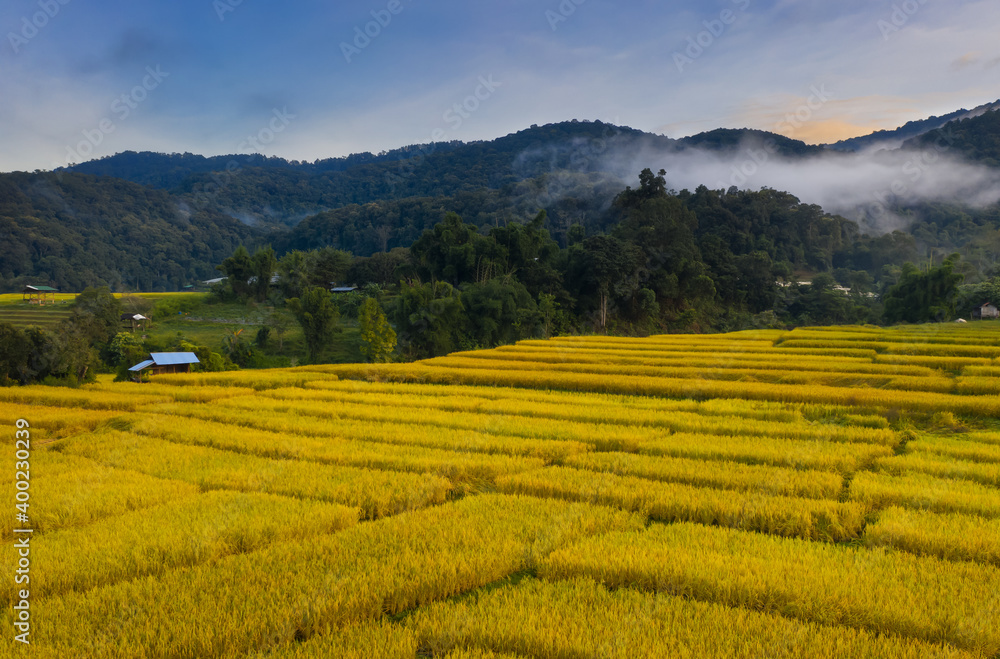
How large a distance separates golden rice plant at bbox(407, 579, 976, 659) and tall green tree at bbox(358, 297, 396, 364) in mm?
35604

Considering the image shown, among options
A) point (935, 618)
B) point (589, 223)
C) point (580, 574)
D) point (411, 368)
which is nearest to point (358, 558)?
point (580, 574)

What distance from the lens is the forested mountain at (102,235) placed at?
289ft

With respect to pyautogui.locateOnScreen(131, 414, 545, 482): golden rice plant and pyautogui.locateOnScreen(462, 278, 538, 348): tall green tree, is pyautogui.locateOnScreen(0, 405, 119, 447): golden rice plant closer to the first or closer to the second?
pyautogui.locateOnScreen(131, 414, 545, 482): golden rice plant

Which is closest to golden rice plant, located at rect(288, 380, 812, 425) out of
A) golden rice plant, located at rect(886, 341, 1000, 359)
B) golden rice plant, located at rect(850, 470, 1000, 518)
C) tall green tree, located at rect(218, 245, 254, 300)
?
golden rice plant, located at rect(850, 470, 1000, 518)

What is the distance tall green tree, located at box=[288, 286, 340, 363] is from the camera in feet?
139

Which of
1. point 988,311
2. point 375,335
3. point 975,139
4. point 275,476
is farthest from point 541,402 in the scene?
point 975,139

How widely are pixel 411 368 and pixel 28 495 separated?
42.9 feet

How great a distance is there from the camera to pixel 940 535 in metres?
5.98

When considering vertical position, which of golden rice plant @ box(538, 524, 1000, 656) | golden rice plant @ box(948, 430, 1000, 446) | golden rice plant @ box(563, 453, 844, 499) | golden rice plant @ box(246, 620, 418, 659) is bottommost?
golden rice plant @ box(948, 430, 1000, 446)

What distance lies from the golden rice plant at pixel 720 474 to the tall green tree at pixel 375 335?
31481 millimetres

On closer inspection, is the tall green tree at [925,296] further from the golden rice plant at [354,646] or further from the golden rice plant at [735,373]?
the golden rice plant at [354,646]

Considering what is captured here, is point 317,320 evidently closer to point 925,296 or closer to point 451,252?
point 451,252

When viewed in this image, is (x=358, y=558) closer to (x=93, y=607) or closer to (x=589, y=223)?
(x=93, y=607)

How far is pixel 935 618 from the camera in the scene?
4.42 metres
